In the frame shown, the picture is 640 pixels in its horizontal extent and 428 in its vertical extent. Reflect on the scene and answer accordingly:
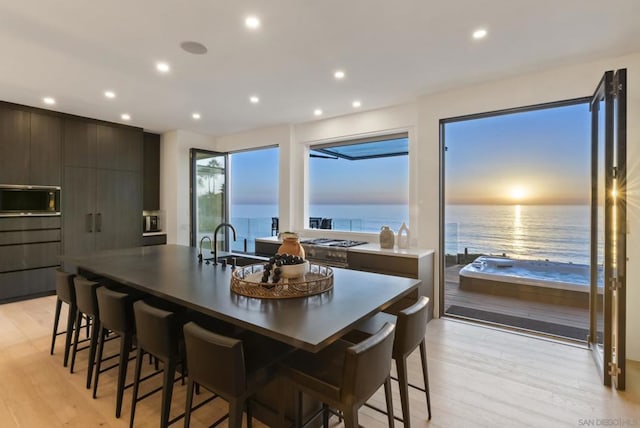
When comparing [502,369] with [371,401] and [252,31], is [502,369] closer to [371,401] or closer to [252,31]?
[371,401]

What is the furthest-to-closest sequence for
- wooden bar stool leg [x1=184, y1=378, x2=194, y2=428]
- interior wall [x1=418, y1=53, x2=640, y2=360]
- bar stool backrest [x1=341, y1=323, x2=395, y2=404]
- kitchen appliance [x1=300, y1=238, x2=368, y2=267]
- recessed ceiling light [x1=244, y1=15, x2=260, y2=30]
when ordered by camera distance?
kitchen appliance [x1=300, y1=238, x2=368, y2=267] → interior wall [x1=418, y1=53, x2=640, y2=360] → recessed ceiling light [x1=244, y1=15, x2=260, y2=30] → wooden bar stool leg [x1=184, y1=378, x2=194, y2=428] → bar stool backrest [x1=341, y1=323, x2=395, y2=404]

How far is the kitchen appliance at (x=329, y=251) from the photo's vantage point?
161 inches

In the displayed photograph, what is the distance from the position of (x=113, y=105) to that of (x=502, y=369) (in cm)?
560

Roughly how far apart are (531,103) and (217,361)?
3.75 m

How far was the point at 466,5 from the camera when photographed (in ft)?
7.30

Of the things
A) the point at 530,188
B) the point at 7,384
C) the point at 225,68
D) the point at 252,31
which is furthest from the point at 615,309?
the point at 7,384

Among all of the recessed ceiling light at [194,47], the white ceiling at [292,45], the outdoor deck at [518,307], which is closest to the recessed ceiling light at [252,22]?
the white ceiling at [292,45]

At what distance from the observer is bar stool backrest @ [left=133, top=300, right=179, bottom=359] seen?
168cm

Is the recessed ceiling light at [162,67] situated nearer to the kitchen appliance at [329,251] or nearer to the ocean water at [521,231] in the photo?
the kitchen appliance at [329,251]

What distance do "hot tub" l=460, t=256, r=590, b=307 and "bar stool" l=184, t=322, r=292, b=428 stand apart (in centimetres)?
439

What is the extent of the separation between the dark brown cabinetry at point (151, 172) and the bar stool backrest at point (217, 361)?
5456 millimetres

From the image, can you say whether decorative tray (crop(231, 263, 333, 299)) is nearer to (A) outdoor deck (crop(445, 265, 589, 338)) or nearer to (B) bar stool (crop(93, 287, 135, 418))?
(B) bar stool (crop(93, 287, 135, 418))

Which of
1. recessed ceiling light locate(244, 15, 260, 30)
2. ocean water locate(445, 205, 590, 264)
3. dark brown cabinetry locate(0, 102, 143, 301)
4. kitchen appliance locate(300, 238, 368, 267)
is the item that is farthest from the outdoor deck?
dark brown cabinetry locate(0, 102, 143, 301)

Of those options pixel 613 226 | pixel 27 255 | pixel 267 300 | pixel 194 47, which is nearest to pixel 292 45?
pixel 194 47
